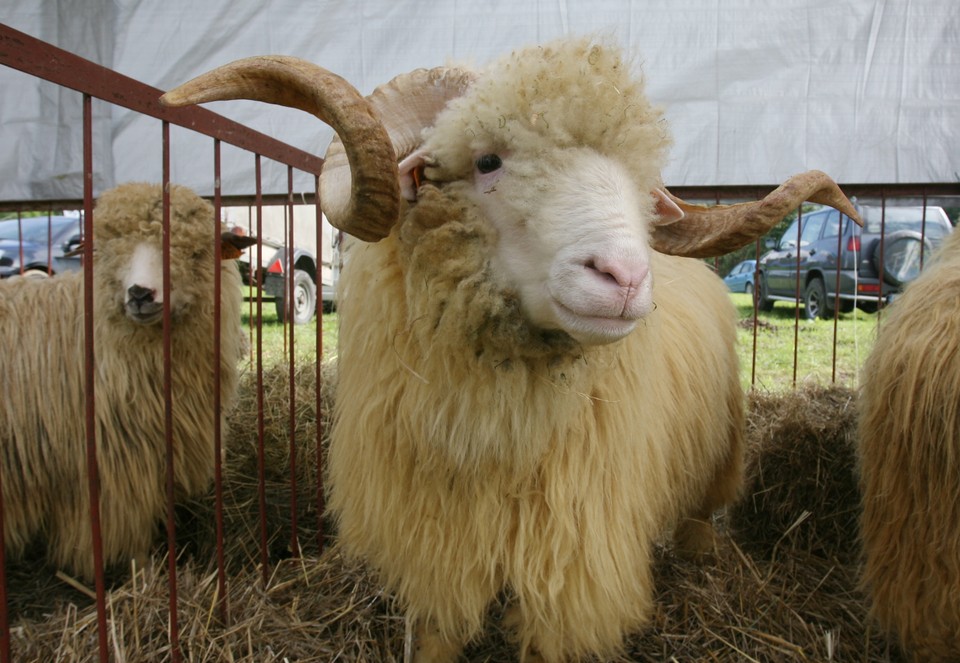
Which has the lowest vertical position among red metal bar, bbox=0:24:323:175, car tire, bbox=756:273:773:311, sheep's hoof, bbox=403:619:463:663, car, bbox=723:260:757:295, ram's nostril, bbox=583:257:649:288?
sheep's hoof, bbox=403:619:463:663

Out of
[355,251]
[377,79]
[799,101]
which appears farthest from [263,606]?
[799,101]

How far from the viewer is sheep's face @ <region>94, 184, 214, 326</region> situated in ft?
8.52

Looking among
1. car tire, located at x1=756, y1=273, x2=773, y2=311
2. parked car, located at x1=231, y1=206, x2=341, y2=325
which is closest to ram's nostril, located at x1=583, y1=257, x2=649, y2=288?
parked car, located at x1=231, y1=206, x2=341, y2=325

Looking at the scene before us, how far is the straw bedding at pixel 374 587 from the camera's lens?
2.09m

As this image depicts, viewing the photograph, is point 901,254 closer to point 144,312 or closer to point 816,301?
point 816,301

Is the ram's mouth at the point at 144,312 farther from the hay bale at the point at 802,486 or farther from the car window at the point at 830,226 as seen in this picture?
the car window at the point at 830,226

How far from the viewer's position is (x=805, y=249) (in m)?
8.42

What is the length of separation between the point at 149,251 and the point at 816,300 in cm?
863

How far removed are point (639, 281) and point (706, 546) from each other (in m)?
1.88

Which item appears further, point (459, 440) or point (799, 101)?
point (799, 101)

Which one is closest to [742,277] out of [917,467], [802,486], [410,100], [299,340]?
[299,340]

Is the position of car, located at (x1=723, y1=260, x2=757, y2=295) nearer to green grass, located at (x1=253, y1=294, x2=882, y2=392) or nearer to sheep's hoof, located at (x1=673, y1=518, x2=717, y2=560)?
green grass, located at (x1=253, y1=294, x2=882, y2=392)

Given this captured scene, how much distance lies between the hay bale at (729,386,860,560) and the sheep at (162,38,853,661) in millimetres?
1100

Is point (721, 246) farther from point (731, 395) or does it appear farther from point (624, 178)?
point (731, 395)
